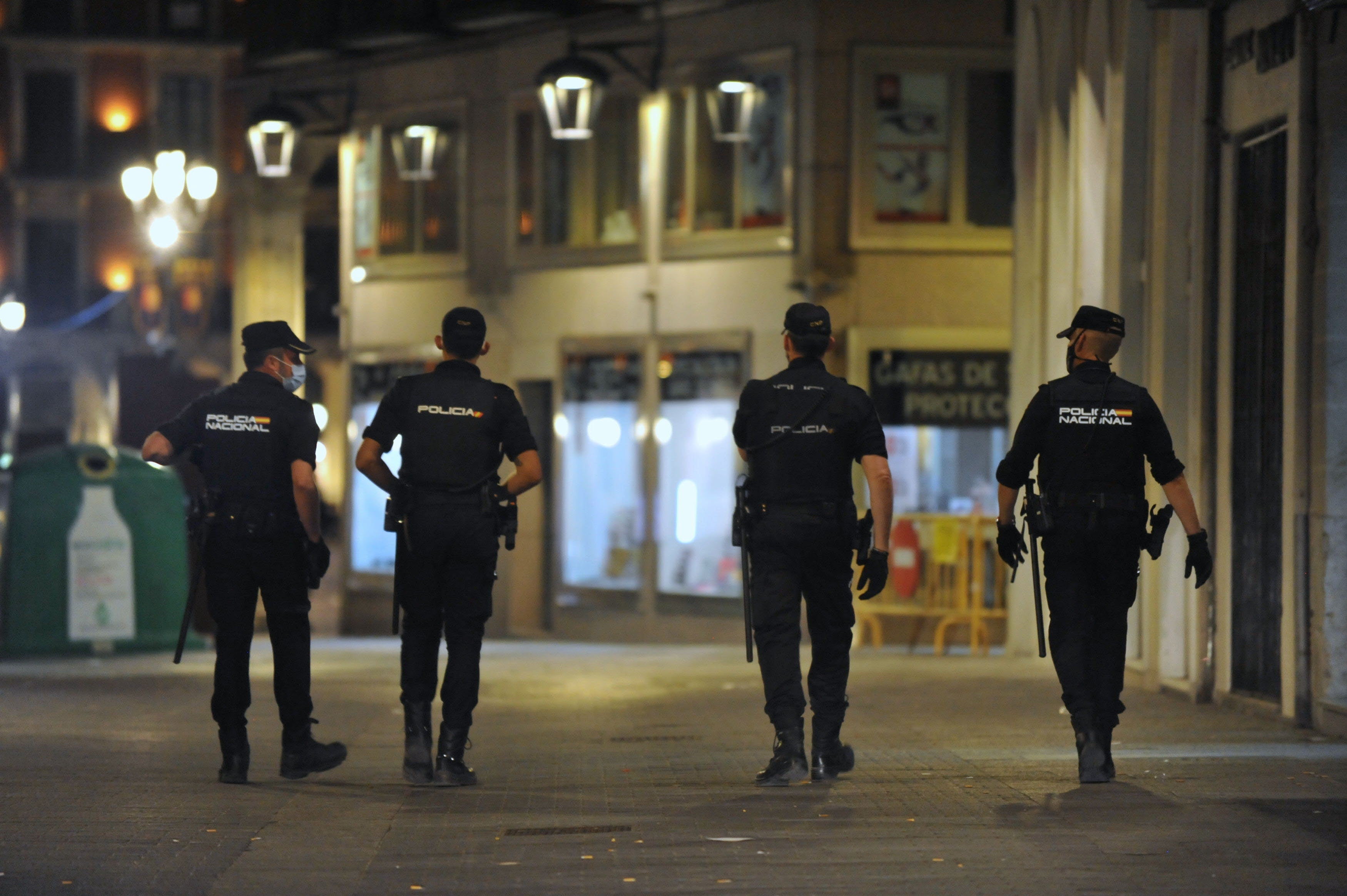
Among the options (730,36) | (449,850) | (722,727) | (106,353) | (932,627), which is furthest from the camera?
(106,353)

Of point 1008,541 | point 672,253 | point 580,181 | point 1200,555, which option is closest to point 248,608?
point 1008,541

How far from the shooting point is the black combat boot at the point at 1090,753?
7859 millimetres

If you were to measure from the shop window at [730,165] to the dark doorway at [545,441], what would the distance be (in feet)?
8.63

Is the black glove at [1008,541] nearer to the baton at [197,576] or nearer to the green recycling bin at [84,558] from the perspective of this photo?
the baton at [197,576]

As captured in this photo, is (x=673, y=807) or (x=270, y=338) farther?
(x=270, y=338)

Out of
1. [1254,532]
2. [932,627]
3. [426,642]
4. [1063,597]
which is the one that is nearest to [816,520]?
[1063,597]

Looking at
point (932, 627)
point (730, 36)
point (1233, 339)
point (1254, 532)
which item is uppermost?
point (730, 36)

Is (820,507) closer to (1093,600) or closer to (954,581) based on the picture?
(1093,600)

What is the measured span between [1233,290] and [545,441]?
455 inches

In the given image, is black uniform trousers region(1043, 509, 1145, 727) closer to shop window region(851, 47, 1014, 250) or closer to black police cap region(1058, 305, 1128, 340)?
black police cap region(1058, 305, 1128, 340)

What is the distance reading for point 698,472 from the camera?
19.8 meters

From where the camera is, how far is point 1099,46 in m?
13.4

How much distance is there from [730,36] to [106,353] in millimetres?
34093

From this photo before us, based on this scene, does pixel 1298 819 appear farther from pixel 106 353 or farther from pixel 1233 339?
pixel 106 353
